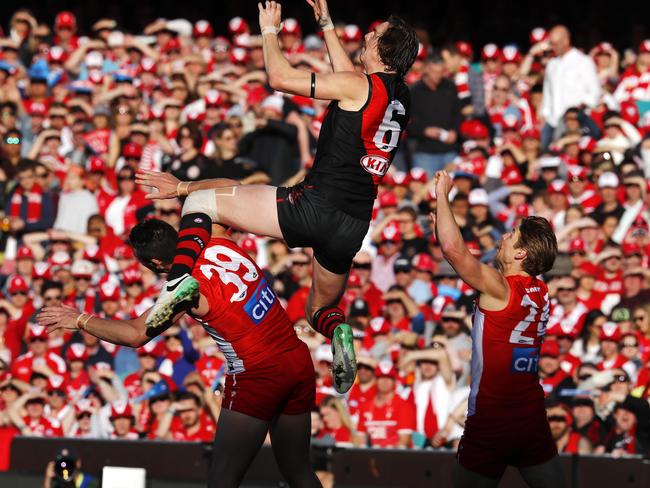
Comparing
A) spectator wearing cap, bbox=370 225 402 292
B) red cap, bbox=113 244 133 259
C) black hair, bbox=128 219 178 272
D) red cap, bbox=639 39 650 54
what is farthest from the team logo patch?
red cap, bbox=639 39 650 54

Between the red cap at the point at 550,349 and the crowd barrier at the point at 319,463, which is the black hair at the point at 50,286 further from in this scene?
the red cap at the point at 550,349

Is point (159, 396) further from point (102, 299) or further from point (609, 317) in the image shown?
point (609, 317)

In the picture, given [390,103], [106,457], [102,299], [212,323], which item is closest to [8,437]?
[106,457]

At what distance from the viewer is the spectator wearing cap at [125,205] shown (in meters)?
16.2

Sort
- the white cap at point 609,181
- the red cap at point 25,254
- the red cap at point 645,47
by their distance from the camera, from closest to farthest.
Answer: the white cap at point 609,181, the red cap at point 25,254, the red cap at point 645,47

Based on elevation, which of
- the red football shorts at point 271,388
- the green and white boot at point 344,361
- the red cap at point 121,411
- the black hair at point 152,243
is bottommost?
the red cap at point 121,411

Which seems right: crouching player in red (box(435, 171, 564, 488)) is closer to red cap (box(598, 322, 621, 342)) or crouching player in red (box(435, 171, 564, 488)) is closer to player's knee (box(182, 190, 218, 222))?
player's knee (box(182, 190, 218, 222))

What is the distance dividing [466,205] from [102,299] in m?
3.88

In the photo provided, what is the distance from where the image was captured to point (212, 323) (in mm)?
8117

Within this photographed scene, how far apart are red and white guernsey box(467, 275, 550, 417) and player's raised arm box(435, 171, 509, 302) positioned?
12cm

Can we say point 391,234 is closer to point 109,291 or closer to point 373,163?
point 109,291

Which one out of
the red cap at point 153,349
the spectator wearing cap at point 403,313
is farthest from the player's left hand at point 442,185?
the red cap at point 153,349

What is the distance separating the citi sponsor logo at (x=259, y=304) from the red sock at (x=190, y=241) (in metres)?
0.43

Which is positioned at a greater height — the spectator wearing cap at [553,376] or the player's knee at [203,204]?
the player's knee at [203,204]
